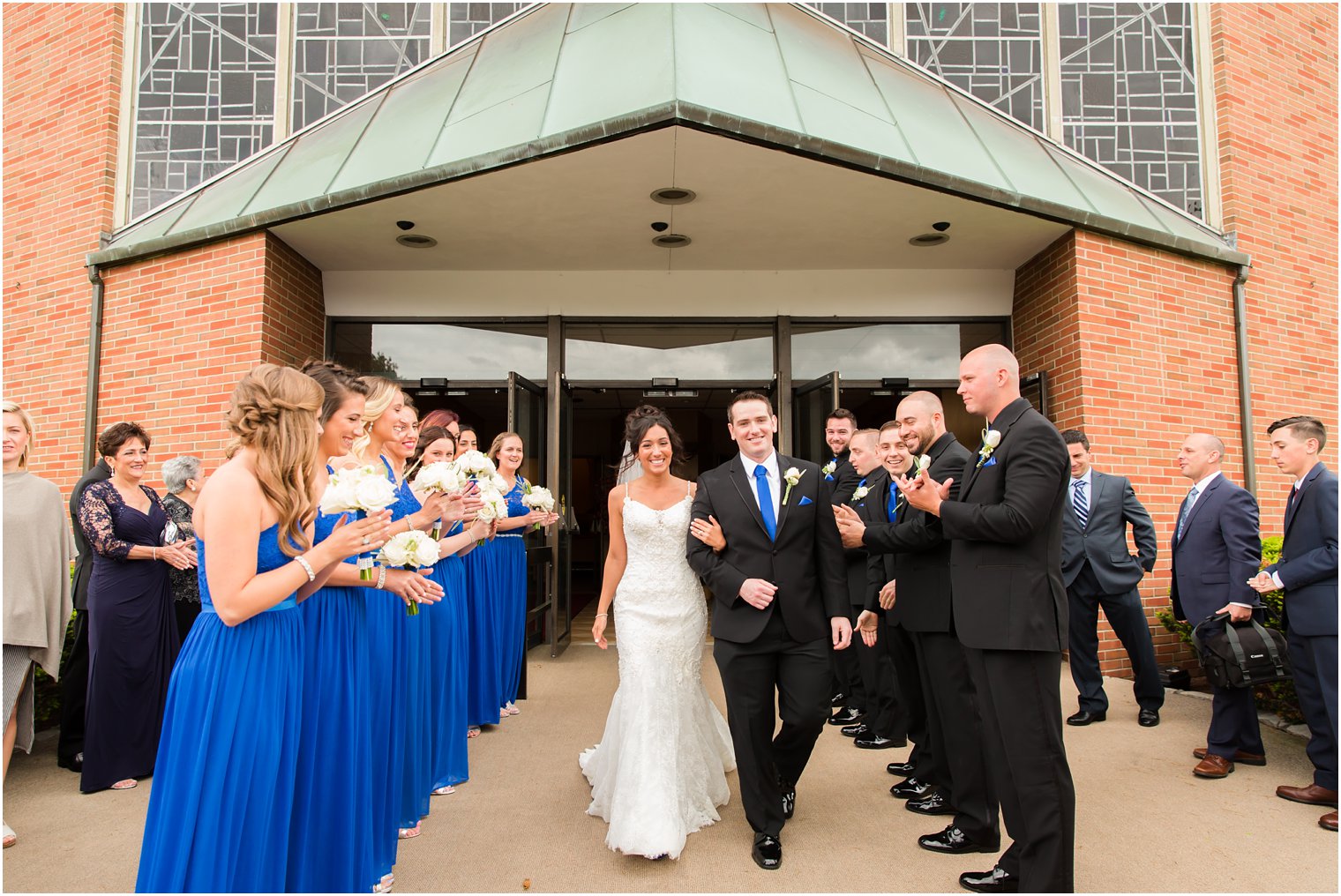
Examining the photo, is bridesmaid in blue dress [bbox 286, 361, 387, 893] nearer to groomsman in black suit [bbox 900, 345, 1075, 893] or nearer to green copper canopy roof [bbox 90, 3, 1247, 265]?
groomsman in black suit [bbox 900, 345, 1075, 893]

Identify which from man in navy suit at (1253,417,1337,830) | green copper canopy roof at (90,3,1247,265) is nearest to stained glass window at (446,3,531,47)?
green copper canopy roof at (90,3,1247,265)

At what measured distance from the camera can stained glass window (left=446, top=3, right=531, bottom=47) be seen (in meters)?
8.72

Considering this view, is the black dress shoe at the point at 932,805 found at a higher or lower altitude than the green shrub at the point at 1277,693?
lower

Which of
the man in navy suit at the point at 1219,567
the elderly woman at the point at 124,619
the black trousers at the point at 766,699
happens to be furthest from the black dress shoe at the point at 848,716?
the elderly woman at the point at 124,619

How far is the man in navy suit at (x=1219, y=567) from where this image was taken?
4.91m

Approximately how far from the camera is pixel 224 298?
24.6 ft

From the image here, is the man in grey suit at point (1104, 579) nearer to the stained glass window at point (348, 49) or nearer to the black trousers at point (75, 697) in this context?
the black trousers at point (75, 697)

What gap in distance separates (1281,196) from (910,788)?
8265mm

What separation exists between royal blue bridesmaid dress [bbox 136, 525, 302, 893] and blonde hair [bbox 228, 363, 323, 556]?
0.08m

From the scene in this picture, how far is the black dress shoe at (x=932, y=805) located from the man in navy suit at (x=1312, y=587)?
197cm

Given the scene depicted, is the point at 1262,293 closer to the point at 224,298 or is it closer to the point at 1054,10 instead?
the point at 1054,10

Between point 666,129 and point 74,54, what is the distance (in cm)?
744

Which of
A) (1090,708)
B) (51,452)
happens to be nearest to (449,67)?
(51,452)

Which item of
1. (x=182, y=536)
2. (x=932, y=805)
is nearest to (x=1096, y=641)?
(x=932, y=805)
